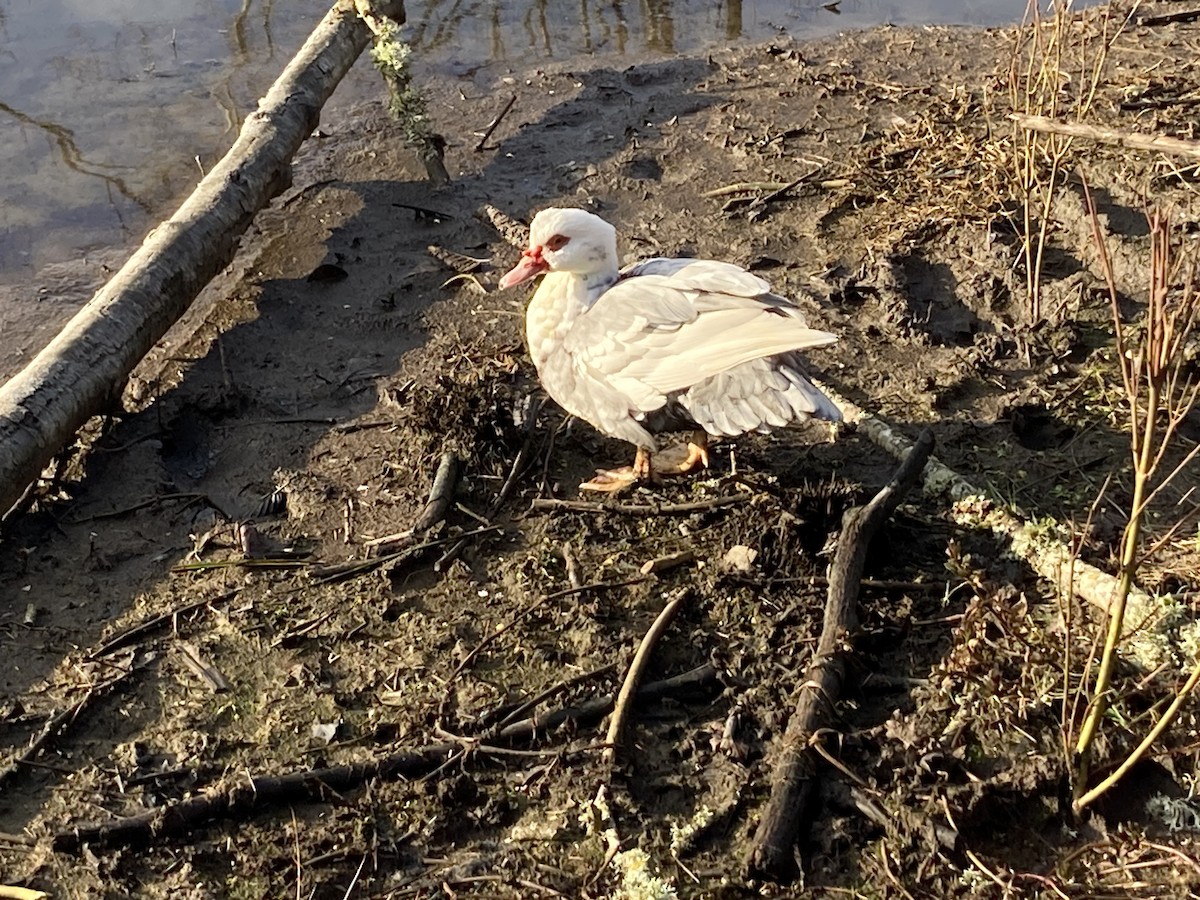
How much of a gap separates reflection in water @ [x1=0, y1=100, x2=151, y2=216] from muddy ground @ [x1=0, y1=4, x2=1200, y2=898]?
4.59ft

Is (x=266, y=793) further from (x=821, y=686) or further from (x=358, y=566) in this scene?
(x=821, y=686)

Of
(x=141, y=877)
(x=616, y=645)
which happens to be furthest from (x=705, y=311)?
(x=141, y=877)

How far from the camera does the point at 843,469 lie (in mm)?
4484

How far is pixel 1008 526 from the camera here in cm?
397

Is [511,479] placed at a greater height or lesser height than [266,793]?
greater

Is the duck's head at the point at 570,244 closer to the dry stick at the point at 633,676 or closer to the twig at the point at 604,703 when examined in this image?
the dry stick at the point at 633,676

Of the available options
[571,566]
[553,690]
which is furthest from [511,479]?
[553,690]

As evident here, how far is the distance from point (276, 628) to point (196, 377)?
6.41 feet

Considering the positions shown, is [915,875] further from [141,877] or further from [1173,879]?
[141,877]

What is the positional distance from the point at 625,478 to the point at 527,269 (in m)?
0.94

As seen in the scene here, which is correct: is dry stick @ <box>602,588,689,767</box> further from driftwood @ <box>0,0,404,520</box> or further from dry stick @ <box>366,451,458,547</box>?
driftwood @ <box>0,0,404,520</box>

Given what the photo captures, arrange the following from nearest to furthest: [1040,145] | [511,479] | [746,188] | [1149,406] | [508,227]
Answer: [1149,406] → [511,479] → [1040,145] → [508,227] → [746,188]

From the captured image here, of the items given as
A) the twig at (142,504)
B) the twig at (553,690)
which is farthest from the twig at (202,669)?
the twig at (553,690)

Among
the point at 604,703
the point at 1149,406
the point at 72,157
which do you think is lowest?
the point at 604,703
